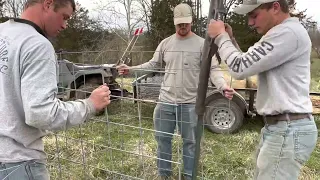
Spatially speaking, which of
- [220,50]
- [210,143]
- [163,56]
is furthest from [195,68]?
[210,143]

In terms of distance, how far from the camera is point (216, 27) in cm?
154

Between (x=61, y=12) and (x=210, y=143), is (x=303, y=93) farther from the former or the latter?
(x=210, y=143)

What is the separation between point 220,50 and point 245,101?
11.5ft

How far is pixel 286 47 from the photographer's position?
1.53 m

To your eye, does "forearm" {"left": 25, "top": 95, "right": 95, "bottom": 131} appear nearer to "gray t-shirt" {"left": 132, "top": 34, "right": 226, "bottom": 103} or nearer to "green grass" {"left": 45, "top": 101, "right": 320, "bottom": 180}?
"green grass" {"left": 45, "top": 101, "right": 320, "bottom": 180}

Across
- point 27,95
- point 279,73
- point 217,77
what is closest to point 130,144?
point 217,77

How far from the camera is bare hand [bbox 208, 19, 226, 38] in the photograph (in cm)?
154

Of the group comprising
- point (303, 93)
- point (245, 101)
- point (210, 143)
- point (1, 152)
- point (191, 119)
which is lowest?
point (210, 143)

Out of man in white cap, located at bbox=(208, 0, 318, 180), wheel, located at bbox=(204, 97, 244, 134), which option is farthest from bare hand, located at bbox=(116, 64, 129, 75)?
wheel, located at bbox=(204, 97, 244, 134)

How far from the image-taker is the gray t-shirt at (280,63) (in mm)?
1532

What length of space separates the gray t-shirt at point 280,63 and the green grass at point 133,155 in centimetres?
107

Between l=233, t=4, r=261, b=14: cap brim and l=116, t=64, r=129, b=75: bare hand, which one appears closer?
l=233, t=4, r=261, b=14: cap brim

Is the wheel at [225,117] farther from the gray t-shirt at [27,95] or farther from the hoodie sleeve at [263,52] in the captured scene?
the gray t-shirt at [27,95]

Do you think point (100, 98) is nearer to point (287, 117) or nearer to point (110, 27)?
point (287, 117)
